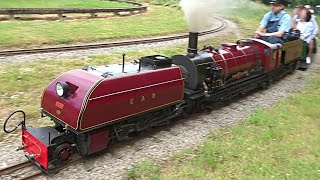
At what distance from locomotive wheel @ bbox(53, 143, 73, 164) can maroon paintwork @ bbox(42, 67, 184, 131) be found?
39cm

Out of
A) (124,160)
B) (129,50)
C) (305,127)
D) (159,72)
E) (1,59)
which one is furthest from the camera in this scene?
(129,50)

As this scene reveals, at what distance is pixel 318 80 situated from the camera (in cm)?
1227

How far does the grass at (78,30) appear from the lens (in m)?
15.4

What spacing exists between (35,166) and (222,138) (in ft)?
11.8

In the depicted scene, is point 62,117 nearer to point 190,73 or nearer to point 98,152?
point 98,152

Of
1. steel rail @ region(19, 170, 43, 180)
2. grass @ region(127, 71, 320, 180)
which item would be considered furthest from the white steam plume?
steel rail @ region(19, 170, 43, 180)

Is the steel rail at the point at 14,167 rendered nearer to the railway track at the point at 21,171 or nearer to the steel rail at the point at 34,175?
the railway track at the point at 21,171

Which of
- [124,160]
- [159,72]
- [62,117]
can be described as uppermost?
[159,72]

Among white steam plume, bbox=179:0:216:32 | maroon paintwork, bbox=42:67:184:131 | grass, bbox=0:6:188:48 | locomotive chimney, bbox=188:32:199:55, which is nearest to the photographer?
maroon paintwork, bbox=42:67:184:131

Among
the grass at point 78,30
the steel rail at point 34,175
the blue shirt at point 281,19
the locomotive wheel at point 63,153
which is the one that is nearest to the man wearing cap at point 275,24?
the blue shirt at point 281,19

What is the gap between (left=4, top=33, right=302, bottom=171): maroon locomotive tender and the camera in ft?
18.8

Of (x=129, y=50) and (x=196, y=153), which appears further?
(x=129, y=50)

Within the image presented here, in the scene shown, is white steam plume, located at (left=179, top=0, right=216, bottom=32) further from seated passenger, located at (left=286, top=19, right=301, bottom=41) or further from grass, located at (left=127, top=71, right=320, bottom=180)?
seated passenger, located at (left=286, top=19, right=301, bottom=41)

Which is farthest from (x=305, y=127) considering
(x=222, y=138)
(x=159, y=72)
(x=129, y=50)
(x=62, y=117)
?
(x=129, y=50)
